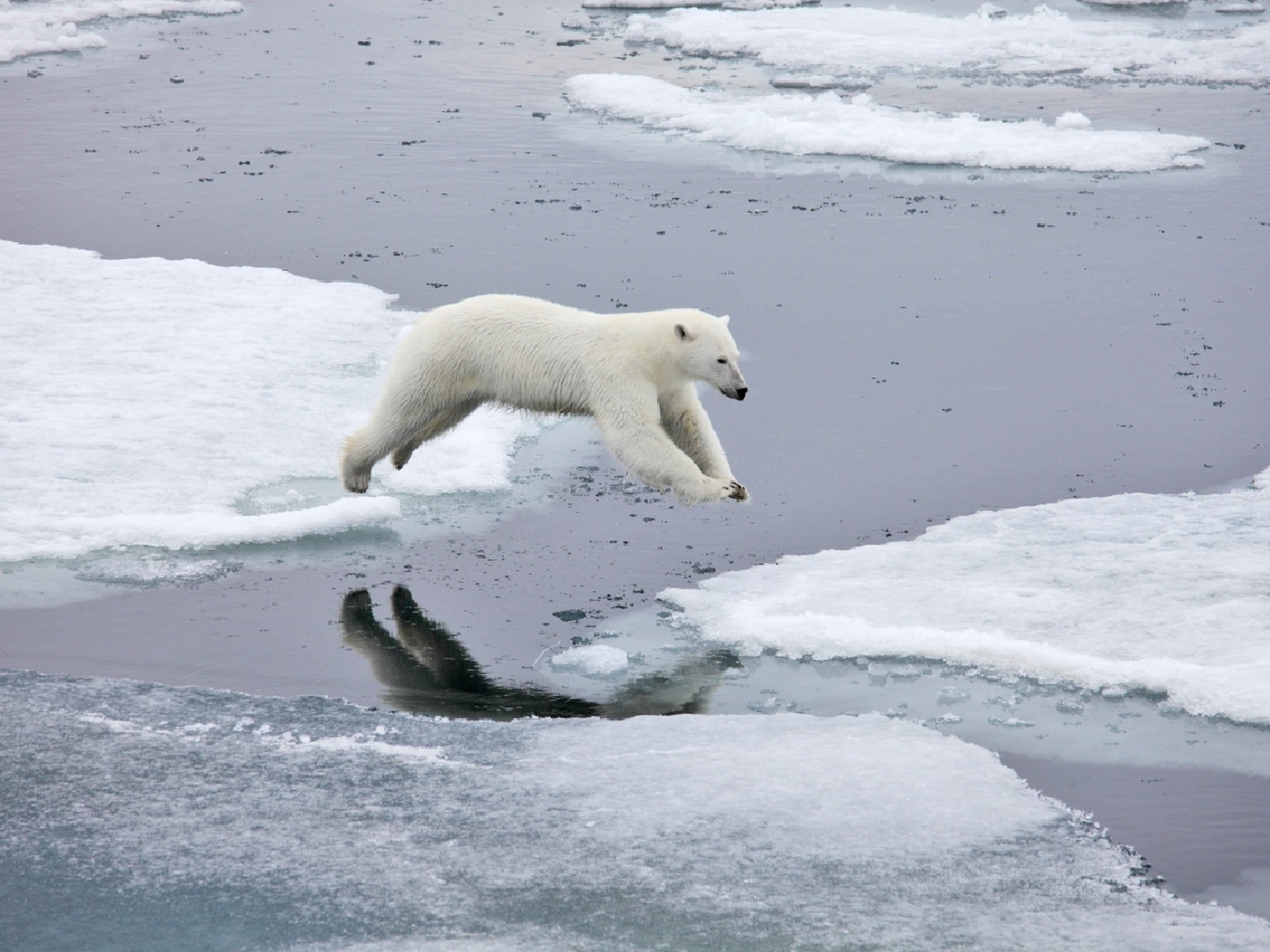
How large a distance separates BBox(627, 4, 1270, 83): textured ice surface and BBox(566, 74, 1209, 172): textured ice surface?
6.87 feet

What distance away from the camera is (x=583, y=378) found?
5.79 meters

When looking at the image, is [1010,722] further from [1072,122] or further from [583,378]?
[1072,122]

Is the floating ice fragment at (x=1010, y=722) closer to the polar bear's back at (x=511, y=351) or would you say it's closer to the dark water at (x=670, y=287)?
the dark water at (x=670, y=287)

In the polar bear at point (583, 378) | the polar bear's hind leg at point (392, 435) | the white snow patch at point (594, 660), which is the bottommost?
the white snow patch at point (594, 660)

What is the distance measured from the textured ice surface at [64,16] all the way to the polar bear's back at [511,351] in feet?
43.7

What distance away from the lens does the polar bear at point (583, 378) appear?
18.4 ft

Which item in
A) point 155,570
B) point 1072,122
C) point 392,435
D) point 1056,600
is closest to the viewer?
point 1056,600

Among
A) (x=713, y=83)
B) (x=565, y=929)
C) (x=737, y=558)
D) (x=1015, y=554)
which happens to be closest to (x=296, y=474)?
(x=737, y=558)

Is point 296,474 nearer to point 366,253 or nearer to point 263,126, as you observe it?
point 366,253

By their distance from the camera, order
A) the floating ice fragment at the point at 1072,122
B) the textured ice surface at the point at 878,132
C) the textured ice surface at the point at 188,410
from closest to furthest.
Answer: the textured ice surface at the point at 188,410 → the textured ice surface at the point at 878,132 → the floating ice fragment at the point at 1072,122

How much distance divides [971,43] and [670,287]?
9.47 meters

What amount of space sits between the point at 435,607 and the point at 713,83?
37.3ft

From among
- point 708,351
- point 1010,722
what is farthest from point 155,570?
point 1010,722

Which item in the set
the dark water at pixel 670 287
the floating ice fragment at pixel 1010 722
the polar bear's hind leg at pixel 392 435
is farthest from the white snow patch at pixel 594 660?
the polar bear's hind leg at pixel 392 435
